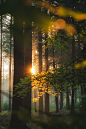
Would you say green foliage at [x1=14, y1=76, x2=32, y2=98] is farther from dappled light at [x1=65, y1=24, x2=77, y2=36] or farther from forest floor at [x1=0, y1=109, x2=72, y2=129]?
dappled light at [x1=65, y1=24, x2=77, y2=36]

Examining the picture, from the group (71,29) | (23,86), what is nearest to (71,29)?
(71,29)

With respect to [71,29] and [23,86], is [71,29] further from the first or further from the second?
[23,86]

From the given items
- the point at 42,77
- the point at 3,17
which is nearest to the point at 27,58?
the point at 42,77

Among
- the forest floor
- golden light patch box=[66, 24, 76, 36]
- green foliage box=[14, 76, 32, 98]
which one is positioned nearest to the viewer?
the forest floor

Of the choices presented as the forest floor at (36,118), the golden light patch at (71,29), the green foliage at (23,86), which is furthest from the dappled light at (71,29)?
the forest floor at (36,118)

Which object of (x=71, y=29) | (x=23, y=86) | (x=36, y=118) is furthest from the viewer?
(x=71, y=29)

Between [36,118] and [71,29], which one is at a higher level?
[71,29]

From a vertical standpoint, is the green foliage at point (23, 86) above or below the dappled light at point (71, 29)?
below

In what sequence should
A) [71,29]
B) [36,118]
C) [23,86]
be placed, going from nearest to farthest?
[36,118] < [23,86] < [71,29]

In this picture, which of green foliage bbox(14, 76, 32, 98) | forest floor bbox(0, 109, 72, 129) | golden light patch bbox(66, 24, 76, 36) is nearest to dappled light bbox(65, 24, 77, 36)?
golden light patch bbox(66, 24, 76, 36)

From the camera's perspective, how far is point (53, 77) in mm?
4504

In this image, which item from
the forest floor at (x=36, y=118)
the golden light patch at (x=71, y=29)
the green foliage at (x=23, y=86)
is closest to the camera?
the forest floor at (x=36, y=118)

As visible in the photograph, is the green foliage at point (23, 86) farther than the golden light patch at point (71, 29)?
No

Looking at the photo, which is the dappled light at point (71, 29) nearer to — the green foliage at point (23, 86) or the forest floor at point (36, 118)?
the green foliage at point (23, 86)
